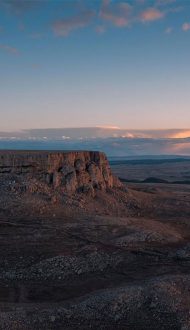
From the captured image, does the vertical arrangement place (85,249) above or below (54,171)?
below

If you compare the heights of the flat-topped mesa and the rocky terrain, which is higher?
the flat-topped mesa

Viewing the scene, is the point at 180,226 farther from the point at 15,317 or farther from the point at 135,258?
the point at 15,317

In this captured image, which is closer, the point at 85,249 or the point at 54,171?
the point at 85,249

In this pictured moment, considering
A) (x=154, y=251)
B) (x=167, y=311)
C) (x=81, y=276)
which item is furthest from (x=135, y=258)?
(x=167, y=311)

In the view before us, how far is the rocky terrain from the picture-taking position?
15656 mm

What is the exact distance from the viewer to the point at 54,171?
32219 millimetres

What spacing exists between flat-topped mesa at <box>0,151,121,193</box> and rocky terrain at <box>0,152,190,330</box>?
6 cm

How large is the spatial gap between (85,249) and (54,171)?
9559 mm

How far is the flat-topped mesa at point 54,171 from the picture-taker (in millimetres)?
31281

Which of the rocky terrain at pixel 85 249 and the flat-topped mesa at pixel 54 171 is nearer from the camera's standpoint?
the rocky terrain at pixel 85 249

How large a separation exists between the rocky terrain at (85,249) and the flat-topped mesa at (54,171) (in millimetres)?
62

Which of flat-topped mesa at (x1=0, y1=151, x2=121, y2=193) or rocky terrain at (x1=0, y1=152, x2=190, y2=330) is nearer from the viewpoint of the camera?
rocky terrain at (x1=0, y1=152, x2=190, y2=330)

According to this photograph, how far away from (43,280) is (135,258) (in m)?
4.71

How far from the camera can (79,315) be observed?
15562 mm
